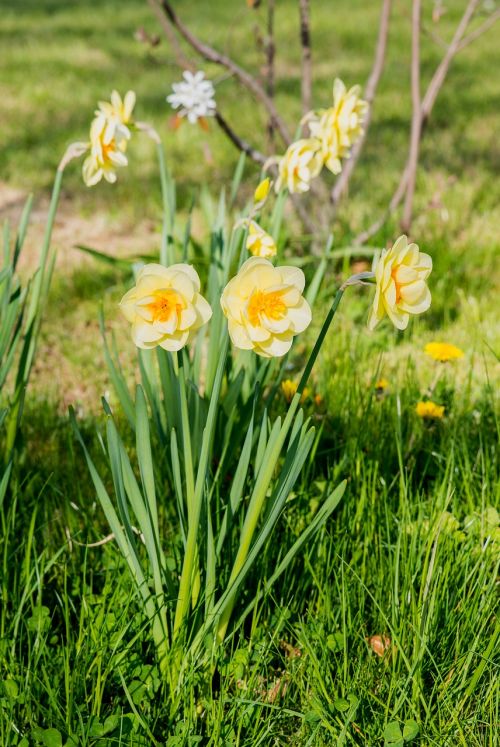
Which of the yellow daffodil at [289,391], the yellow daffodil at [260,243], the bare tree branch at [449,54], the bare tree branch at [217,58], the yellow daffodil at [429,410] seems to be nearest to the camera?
the yellow daffodil at [260,243]

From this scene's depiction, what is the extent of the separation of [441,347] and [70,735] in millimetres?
1319

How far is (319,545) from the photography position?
5.07 feet

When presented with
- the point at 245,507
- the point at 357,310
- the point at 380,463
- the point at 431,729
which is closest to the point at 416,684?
the point at 431,729

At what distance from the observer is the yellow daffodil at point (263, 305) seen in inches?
42.6

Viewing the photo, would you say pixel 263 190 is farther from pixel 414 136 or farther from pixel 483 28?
pixel 483 28

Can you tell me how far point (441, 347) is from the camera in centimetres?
213

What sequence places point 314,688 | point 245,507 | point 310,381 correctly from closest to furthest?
point 314,688
point 245,507
point 310,381

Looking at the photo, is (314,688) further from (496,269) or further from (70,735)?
(496,269)

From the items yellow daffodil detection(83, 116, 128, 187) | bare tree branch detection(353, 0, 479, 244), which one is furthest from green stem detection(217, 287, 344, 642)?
bare tree branch detection(353, 0, 479, 244)

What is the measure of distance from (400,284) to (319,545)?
591mm

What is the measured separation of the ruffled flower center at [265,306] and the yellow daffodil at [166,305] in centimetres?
6

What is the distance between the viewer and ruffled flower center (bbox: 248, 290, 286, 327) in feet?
3.59

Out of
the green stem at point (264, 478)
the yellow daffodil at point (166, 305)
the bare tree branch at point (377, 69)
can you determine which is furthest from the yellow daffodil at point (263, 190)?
the bare tree branch at point (377, 69)

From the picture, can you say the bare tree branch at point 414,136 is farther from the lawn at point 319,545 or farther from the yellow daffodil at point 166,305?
the yellow daffodil at point 166,305
